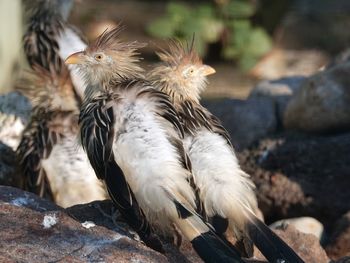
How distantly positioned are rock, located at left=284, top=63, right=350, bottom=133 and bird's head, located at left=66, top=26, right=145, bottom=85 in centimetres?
256

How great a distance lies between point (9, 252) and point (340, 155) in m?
3.72

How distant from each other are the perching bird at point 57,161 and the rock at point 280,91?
249 centimetres

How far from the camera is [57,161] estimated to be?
6801mm

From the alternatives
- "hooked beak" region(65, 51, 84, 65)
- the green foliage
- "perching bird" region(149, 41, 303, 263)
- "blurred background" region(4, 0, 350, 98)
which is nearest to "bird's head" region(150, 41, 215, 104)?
"perching bird" region(149, 41, 303, 263)

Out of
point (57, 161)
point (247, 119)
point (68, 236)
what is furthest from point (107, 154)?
point (247, 119)

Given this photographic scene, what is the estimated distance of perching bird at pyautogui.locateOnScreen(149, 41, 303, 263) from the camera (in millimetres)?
5230

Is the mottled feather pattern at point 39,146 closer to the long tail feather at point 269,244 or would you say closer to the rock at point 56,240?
the rock at point 56,240

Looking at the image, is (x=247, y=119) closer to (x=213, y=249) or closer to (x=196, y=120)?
(x=196, y=120)

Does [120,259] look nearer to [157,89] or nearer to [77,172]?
[157,89]

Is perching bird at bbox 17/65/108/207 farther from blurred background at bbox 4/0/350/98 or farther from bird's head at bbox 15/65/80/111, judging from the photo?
blurred background at bbox 4/0/350/98

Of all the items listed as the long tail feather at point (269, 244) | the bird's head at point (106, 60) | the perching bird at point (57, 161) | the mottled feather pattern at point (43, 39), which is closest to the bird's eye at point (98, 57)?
the bird's head at point (106, 60)

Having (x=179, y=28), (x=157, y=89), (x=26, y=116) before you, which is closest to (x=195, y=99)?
(x=157, y=89)

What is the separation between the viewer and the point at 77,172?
265 inches

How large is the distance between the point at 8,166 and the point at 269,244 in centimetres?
268
